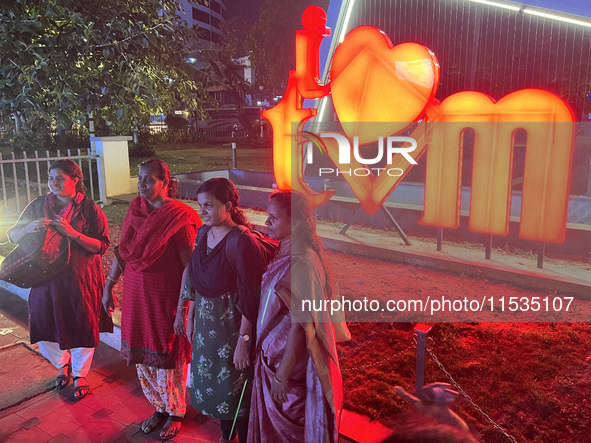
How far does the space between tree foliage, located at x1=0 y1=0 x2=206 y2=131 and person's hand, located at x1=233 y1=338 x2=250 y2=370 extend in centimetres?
517

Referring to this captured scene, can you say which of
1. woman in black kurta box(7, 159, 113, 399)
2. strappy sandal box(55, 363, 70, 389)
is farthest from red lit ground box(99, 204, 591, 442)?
strappy sandal box(55, 363, 70, 389)

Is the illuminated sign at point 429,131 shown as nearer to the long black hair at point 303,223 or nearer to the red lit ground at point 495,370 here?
the red lit ground at point 495,370

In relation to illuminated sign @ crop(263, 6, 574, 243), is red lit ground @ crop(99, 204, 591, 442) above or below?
below

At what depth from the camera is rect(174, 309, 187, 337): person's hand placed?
3197 millimetres

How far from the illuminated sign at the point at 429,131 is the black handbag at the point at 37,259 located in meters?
2.61

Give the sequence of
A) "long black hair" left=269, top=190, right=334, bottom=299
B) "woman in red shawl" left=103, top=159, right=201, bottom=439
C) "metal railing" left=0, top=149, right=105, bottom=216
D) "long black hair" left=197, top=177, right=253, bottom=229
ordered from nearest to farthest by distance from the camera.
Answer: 1. "long black hair" left=269, top=190, right=334, bottom=299
2. "long black hair" left=197, top=177, right=253, bottom=229
3. "woman in red shawl" left=103, top=159, right=201, bottom=439
4. "metal railing" left=0, top=149, right=105, bottom=216

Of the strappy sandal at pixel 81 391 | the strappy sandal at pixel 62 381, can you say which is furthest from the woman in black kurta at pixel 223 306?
the strappy sandal at pixel 62 381

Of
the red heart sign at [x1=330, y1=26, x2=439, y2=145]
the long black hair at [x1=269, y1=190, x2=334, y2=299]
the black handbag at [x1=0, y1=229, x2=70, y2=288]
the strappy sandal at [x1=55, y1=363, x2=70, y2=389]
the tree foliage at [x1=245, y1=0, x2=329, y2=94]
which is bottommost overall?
the strappy sandal at [x1=55, y1=363, x2=70, y2=389]

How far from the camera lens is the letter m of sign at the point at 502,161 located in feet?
14.1

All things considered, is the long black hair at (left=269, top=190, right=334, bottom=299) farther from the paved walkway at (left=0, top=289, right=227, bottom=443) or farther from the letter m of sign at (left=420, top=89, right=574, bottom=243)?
the letter m of sign at (left=420, top=89, right=574, bottom=243)

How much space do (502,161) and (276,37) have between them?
2139 centimetres

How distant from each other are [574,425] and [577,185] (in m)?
12.1

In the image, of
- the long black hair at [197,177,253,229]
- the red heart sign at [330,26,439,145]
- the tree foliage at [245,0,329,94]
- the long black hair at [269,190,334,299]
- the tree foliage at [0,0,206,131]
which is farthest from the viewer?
the tree foliage at [245,0,329,94]

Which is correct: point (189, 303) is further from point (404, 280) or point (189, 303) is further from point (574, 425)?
point (404, 280)
